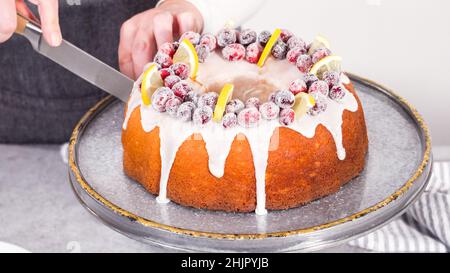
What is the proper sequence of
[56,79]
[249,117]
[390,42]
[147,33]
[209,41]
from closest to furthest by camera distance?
[249,117]
[209,41]
[147,33]
[56,79]
[390,42]

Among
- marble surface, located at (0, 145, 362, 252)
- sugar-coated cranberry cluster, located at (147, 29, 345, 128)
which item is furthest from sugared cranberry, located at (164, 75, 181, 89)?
marble surface, located at (0, 145, 362, 252)

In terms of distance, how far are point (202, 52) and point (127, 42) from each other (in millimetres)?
238

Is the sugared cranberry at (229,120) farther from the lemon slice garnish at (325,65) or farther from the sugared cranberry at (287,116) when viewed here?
the lemon slice garnish at (325,65)

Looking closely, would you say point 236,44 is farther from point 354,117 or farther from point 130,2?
point 130,2

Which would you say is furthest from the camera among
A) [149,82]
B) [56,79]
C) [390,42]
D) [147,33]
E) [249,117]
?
[390,42]

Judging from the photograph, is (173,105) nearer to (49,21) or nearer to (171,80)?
(171,80)

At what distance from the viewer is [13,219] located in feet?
4.83

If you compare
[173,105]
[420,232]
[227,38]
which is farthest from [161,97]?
[420,232]

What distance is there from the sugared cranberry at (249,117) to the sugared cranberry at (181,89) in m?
0.11

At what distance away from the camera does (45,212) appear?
A: 1493mm

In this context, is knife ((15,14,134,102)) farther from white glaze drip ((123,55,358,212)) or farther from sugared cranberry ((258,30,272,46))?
sugared cranberry ((258,30,272,46))

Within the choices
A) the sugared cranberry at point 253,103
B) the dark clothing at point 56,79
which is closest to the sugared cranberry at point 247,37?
the sugared cranberry at point 253,103

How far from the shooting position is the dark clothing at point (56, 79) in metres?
1.64
